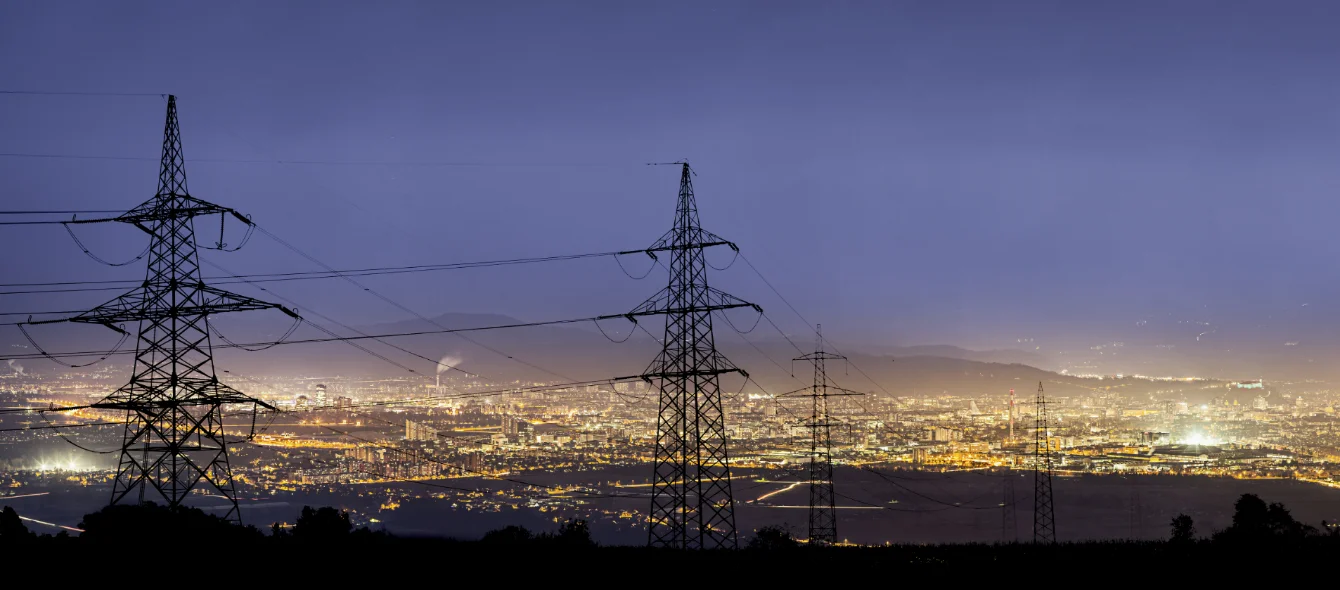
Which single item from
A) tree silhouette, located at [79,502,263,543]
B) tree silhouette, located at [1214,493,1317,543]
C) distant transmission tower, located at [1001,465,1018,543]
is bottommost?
distant transmission tower, located at [1001,465,1018,543]

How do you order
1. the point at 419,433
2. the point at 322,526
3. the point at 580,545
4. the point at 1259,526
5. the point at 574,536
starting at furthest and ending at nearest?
the point at 419,433
the point at 1259,526
the point at 574,536
the point at 580,545
the point at 322,526

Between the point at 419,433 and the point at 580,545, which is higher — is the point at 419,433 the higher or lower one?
the higher one

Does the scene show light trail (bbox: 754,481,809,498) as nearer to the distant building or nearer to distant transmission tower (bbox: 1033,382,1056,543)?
distant transmission tower (bbox: 1033,382,1056,543)

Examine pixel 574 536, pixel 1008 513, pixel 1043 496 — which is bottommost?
pixel 1008 513

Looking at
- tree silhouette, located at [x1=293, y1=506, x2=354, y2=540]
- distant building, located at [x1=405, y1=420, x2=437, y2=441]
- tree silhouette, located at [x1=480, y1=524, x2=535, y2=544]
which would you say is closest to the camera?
tree silhouette, located at [x1=293, y1=506, x2=354, y2=540]

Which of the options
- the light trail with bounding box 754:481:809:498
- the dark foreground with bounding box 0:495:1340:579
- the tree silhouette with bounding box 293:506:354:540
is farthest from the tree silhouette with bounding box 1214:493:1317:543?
Result: the light trail with bounding box 754:481:809:498

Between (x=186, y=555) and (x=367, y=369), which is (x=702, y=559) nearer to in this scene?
(x=186, y=555)

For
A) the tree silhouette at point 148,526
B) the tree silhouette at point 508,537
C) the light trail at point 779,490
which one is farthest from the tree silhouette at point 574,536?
the light trail at point 779,490

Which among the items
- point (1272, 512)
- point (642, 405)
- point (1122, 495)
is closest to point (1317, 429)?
point (1122, 495)

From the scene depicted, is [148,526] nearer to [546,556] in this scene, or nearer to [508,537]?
[546,556]

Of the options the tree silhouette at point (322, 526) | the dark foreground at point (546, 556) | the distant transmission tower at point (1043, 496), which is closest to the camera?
the dark foreground at point (546, 556)

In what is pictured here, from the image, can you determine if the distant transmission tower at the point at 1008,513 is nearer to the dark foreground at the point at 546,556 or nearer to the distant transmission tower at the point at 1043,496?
the distant transmission tower at the point at 1043,496

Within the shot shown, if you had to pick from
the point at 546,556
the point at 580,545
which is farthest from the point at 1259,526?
the point at 546,556
